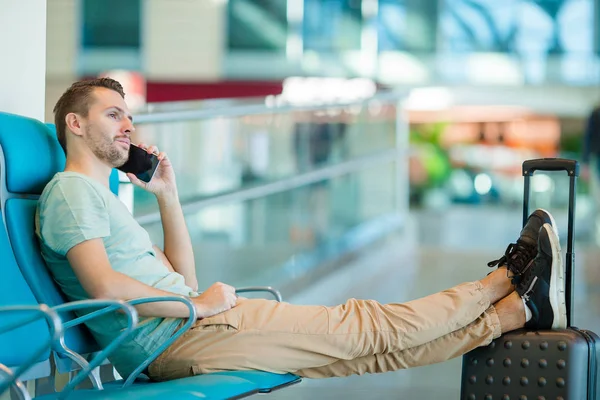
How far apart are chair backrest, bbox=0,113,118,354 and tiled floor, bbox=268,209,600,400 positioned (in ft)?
4.23

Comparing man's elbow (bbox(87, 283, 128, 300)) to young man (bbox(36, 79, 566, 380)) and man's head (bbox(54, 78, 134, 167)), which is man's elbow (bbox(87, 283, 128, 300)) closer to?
young man (bbox(36, 79, 566, 380))

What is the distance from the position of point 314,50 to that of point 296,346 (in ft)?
46.2

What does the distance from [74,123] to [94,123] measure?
0.16ft

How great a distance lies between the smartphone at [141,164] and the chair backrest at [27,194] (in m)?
0.26

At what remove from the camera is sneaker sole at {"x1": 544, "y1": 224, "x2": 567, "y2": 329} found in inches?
95.3

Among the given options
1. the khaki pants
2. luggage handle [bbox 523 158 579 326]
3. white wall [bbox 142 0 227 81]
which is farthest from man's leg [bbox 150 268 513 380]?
Answer: white wall [bbox 142 0 227 81]

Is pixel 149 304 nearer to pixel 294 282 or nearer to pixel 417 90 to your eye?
pixel 294 282

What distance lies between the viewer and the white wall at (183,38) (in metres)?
14.9

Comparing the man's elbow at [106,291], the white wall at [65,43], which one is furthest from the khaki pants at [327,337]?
the white wall at [65,43]

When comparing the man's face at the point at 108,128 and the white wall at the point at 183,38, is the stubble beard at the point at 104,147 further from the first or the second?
the white wall at the point at 183,38

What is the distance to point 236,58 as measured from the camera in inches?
635

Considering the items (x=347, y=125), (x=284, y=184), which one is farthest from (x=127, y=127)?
(x=347, y=125)

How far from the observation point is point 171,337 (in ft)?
7.03

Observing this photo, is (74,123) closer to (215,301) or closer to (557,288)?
(215,301)
